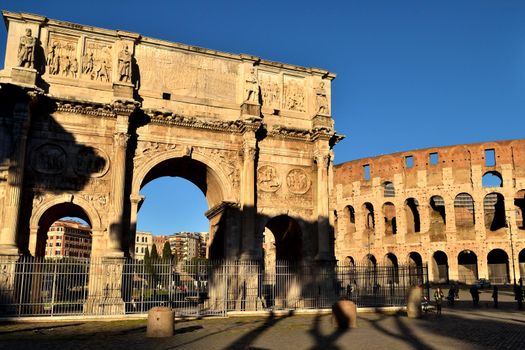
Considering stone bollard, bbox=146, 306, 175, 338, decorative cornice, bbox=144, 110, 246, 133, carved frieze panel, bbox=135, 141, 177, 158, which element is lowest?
stone bollard, bbox=146, 306, 175, 338

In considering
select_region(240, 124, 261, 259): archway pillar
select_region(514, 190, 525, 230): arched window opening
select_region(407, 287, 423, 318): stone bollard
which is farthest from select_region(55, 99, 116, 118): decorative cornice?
select_region(514, 190, 525, 230): arched window opening

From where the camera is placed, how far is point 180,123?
60.7ft

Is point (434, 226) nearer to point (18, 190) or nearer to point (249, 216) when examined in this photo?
point (249, 216)

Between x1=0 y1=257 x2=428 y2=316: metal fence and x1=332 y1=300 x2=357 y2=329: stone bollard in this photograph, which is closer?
x1=332 y1=300 x2=357 y2=329: stone bollard

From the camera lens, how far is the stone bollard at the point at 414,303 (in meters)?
15.7

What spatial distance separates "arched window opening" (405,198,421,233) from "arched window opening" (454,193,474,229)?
146 inches

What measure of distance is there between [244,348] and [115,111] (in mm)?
10681

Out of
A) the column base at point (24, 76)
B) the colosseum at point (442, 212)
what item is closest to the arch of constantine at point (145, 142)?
the column base at point (24, 76)

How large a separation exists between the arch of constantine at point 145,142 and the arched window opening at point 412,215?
87.1 feet

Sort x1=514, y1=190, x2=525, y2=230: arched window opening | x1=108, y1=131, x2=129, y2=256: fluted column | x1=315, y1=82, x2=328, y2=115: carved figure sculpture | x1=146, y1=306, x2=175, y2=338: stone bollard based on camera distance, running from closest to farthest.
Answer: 1. x1=146, y1=306, x2=175, y2=338: stone bollard
2. x1=108, y1=131, x2=129, y2=256: fluted column
3. x1=315, y1=82, x2=328, y2=115: carved figure sculpture
4. x1=514, y1=190, x2=525, y2=230: arched window opening

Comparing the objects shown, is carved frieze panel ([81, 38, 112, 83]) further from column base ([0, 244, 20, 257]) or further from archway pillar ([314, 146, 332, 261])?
archway pillar ([314, 146, 332, 261])

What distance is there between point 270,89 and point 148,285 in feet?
31.3

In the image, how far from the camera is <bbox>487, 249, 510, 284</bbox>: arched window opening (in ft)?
135

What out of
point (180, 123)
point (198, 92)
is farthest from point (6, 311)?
point (198, 92)
